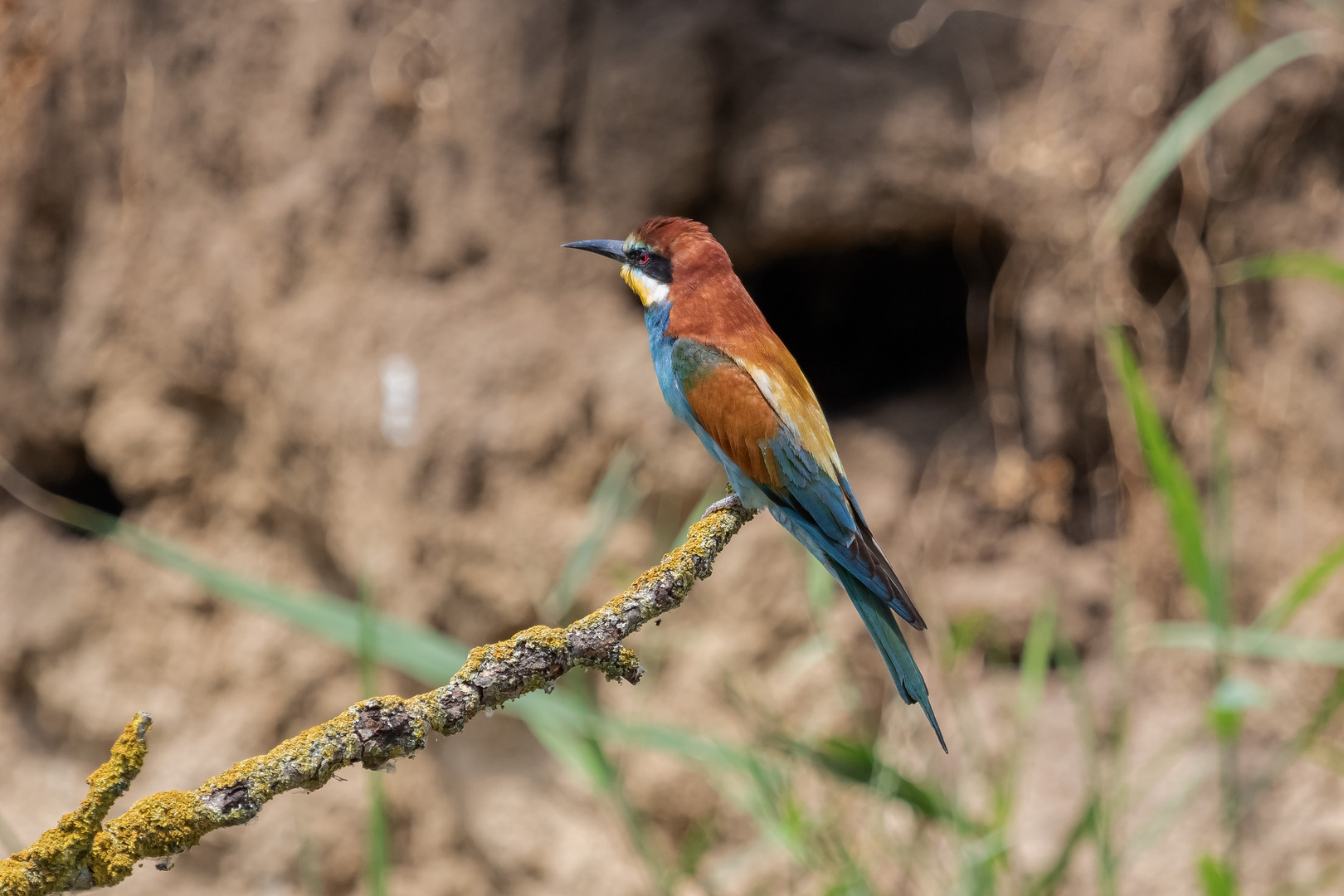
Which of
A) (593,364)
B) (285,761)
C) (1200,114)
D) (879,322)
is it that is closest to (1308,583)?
(1200,114)

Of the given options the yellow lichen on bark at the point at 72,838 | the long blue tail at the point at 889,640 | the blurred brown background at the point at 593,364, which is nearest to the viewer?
the yellow lichen on bark at the point at 72,838

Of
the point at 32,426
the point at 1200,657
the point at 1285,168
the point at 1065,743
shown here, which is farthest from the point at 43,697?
the point at 1285,168

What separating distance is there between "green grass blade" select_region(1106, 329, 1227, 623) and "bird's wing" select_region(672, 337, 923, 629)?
1.08 feet

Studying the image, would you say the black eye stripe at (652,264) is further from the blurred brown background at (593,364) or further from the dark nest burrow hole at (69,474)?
the dark nest burrow hole at (69,474)

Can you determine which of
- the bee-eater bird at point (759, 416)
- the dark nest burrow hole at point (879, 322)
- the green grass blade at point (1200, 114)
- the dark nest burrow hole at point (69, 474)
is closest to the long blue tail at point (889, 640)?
the bee-eater bird at point (759, 416)

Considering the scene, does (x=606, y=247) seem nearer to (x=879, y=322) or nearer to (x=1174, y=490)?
(x=1174, y=490)

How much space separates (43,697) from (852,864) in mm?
2972

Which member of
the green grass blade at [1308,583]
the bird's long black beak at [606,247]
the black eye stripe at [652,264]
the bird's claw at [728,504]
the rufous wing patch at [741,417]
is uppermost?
the bird's long black beak at [606,247]

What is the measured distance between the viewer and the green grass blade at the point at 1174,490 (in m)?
1.20

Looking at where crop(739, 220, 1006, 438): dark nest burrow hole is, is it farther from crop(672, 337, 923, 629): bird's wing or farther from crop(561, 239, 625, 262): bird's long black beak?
crop(672, 337, 923, 629): bird's wing

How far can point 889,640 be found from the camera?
113cm

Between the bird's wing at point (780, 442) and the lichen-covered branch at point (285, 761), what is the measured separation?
50 cm

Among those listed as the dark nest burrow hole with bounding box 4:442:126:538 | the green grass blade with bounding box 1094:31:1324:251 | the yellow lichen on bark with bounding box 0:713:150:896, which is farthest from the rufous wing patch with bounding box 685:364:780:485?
the dark nest burrow hole with bounding box 4:442:126:538

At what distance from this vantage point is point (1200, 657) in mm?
2812
